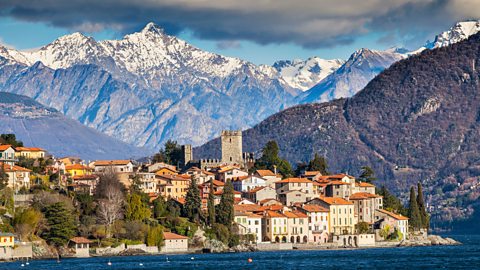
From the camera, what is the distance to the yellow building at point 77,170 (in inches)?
6614

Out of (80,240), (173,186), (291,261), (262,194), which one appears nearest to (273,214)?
(262,194)

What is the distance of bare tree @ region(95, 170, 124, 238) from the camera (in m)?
135

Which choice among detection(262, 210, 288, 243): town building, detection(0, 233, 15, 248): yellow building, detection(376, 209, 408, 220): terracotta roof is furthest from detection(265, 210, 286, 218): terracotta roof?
detection(0, 233, 15, 248): yellow building

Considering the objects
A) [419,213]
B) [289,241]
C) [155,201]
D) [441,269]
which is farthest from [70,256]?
[419,213]

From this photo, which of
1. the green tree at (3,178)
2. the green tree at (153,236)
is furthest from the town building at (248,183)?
the green tree at (3,178)

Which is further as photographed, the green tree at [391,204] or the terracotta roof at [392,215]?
the green tree at [391,204]

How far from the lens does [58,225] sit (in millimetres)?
127312

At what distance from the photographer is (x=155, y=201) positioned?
5674 inches

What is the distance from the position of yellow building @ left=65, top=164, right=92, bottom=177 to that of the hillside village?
11.1 inches

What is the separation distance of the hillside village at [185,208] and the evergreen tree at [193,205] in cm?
12

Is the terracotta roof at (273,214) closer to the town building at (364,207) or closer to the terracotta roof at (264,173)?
the town building at (364,207)

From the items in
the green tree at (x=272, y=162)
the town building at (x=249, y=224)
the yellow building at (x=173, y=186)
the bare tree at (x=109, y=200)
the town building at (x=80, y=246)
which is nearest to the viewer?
the town building at (x=80, y=246)

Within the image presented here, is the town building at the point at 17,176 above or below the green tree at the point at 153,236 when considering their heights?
above

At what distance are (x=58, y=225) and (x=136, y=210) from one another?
41.5 ft
